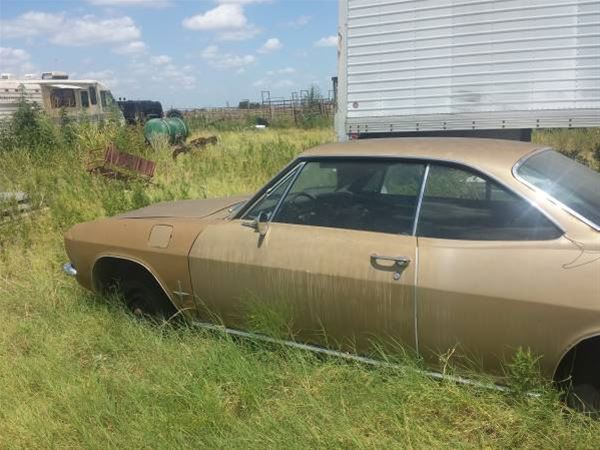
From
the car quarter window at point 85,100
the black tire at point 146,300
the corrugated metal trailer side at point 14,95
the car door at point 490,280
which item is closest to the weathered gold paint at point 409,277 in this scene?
the car door at point 490,280

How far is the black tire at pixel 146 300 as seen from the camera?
13.1ft

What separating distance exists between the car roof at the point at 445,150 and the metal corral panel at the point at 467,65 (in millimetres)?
A: 4284

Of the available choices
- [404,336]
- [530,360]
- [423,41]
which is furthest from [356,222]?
[423,41]

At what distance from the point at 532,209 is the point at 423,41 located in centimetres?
566

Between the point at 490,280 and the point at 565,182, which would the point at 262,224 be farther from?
the point at 565,182

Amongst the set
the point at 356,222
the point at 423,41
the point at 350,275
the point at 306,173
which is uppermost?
the point at 423,41

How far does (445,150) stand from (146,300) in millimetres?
2344

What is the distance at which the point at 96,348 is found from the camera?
3.98m

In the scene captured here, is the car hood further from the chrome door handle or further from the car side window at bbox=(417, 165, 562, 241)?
the car side window at bbox=(417, 165, 562, 241)

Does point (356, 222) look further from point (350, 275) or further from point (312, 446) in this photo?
point (312, 446)

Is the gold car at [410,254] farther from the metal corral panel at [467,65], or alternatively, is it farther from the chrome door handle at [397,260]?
the metal corral panel at [467,65]

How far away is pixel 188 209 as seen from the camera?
4.21 metres

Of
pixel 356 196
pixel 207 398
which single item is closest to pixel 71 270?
pixel 207 398

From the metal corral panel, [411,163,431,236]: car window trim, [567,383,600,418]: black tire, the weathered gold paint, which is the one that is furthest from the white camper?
[567,383,600,418]: black tire
